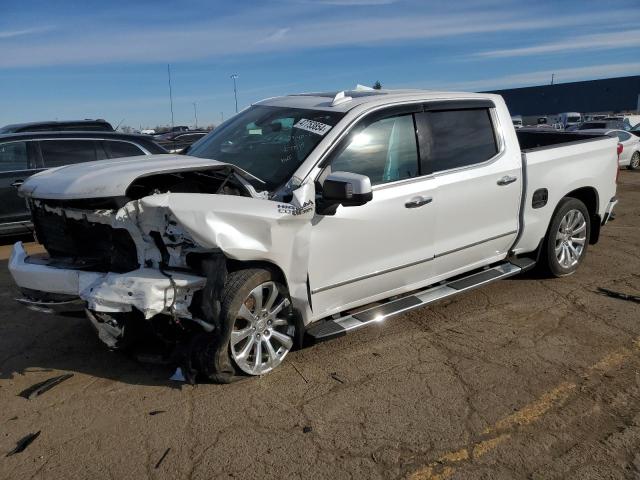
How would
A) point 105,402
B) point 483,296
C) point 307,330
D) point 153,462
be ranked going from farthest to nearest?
point 483,296 → point 307,330 → point 105,402 → point 153,462

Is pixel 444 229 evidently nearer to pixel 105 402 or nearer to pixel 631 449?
pixel 631 449

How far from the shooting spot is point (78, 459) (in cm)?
302

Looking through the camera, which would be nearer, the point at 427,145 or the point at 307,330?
the point at 307,330

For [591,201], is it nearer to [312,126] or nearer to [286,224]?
[312,126]

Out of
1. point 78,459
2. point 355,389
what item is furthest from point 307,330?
point 78,459

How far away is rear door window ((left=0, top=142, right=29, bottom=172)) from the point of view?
8180 mm

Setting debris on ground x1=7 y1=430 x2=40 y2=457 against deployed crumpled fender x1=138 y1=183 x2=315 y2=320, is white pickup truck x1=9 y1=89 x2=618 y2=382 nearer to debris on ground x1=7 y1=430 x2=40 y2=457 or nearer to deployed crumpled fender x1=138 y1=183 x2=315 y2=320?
deployed crumpled fender x1=138 y1=183 x2=315 y2=320

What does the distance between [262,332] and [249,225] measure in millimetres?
779

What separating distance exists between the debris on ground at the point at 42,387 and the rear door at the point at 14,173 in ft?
16.6

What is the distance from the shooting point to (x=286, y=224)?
3.69 m

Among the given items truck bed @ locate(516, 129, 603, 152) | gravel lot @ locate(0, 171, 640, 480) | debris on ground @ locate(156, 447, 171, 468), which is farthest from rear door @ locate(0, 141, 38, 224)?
truck bed @ locate(516, 129, 603, 152)

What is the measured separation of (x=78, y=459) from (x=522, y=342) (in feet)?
10.8

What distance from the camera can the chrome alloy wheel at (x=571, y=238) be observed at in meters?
5.92

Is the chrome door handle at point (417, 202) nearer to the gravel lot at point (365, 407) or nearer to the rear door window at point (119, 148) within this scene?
the gravel lot at point (365, 407)
